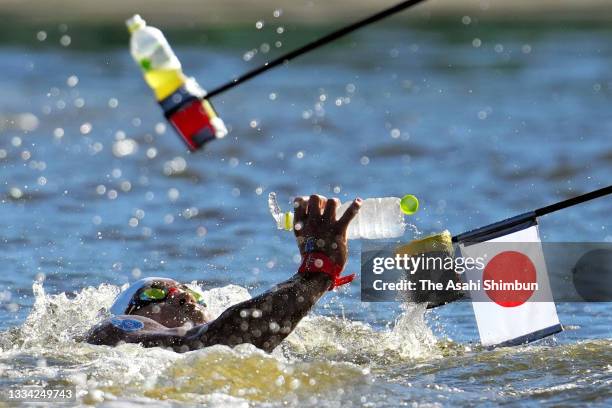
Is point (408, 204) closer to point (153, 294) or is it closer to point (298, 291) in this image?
point (298, 291)

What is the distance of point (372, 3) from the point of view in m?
27.1

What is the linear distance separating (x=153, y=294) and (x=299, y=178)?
5715 mm

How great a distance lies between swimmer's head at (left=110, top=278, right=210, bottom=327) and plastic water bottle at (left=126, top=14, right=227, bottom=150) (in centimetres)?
178

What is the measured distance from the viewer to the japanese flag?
726 cm

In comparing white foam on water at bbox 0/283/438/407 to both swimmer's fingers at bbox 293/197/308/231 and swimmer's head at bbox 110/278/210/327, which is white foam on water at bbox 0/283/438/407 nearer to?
swimmer's head at bbox 110/278/210/327

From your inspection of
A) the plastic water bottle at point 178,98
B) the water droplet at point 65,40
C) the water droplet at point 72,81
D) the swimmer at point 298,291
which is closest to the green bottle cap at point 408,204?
the swimmer at point 298,291

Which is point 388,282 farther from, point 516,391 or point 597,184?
point 597,184

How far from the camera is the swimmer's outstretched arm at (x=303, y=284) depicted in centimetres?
633

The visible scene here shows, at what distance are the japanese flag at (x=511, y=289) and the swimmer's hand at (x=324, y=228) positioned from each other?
114cm

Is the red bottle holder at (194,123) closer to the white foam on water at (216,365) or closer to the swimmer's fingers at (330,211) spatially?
the swimmer's fingers at (330,211)

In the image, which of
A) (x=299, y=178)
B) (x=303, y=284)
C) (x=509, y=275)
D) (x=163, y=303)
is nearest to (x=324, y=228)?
(x=303, y=284)

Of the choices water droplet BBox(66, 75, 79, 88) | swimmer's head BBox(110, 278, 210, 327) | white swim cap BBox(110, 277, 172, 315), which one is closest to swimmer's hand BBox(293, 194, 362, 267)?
swimmer's head BBox(110, 278, 210, 327)

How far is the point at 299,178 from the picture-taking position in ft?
43.8

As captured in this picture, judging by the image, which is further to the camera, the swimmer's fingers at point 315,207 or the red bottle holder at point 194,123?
the swimmer's fingers at point 315,207
